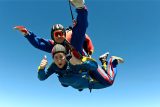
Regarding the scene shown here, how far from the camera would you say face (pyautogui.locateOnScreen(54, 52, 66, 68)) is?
6613 millimetres

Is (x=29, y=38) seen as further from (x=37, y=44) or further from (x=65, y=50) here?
(x=65, y=50)

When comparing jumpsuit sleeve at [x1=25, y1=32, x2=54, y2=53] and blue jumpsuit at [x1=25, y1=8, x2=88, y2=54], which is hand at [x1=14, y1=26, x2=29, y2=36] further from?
jumpsuit sleeve at [x1=25, y1=32, x2=54, y2=53]

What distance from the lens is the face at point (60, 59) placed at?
21.7ft

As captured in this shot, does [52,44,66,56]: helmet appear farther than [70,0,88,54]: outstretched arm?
Yes

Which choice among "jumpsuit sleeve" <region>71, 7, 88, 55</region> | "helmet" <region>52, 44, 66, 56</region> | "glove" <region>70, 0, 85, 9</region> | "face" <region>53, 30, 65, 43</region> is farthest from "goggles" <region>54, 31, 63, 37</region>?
"glove" <region>70, 0, 85, 9</region>

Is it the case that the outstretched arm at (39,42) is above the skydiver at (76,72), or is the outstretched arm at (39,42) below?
above

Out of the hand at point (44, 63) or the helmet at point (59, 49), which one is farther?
the hand at point (44, 63)

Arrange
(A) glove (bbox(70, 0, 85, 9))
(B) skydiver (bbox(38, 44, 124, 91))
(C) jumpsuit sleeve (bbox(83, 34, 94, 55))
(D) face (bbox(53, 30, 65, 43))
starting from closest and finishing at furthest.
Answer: (A) glove (bbox(70, 0, 85, 9))
(B) skydiver (bbox(38, 44, 124, 91))
(D) face (bbox(53, 30, 65, 43))
(C) jumpsuit sleeve (bbox(83, 34, 94, 55))

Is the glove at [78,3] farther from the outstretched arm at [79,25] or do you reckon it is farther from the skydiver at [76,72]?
the skydiver at [76,72]

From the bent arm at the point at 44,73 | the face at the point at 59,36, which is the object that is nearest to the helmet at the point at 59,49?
the face at the point at 59,36

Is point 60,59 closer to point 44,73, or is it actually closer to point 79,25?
point 44,73

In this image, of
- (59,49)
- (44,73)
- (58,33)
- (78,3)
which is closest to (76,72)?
(59,49)

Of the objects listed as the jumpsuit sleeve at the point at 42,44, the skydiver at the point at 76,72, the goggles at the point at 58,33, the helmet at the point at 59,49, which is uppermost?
the jumpsuit sleeve at the point at 42,44

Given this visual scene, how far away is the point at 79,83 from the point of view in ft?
23.1
